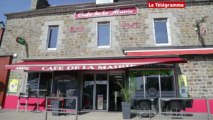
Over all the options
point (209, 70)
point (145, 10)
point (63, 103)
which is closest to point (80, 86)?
point (63, 103)

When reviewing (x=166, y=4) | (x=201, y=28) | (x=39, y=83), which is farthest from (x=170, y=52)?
(x=39, y=83)

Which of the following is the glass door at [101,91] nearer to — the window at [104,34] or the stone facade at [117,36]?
the stone facade at [117,36]

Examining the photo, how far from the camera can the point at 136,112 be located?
10.0 meters

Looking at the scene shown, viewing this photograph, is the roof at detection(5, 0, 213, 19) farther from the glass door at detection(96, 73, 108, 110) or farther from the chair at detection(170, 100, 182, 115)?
the chair at detection(170, 100, 182, 115)

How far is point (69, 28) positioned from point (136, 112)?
300 inches

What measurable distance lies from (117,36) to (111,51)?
1141 millimetres

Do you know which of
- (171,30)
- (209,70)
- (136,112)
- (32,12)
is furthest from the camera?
(32,12)

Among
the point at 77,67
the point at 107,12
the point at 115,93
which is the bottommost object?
the point at 115,93

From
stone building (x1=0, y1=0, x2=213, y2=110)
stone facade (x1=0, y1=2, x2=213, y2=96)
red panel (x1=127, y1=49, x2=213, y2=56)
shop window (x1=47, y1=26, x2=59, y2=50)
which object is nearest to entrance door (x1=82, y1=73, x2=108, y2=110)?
stone building (x1=0, y1=0, x2=213, y2=110)

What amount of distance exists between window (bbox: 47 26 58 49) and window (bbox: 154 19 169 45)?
724 centimetres

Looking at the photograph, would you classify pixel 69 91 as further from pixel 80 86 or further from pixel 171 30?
pixel 171 30

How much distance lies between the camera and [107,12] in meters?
13.4

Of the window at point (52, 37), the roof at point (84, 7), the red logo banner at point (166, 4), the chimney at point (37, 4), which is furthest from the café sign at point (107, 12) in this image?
the chimney at point (37, 4)

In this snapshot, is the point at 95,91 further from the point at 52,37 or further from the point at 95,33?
the point at 52,37
